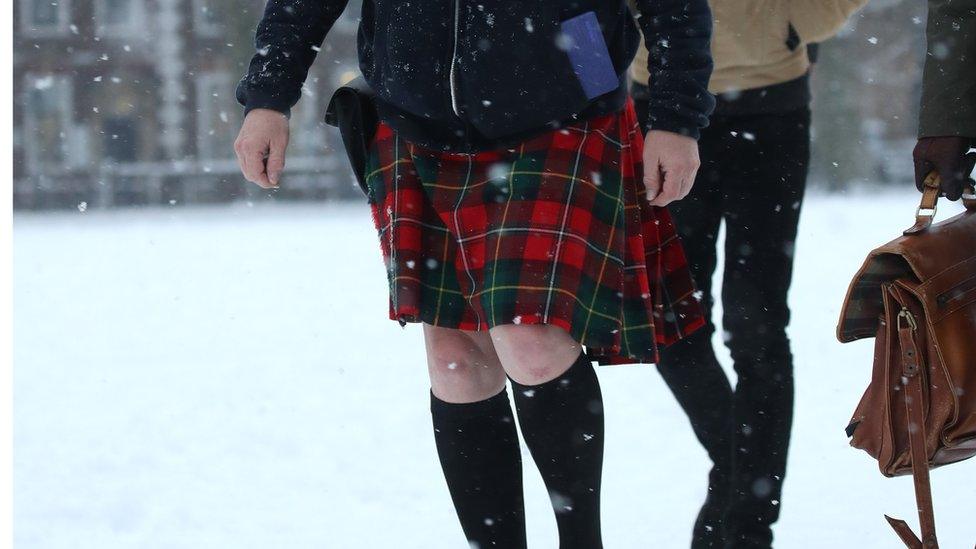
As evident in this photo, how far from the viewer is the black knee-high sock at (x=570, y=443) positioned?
5.71ft

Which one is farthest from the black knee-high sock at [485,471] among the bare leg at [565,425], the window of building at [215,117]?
the window of building at [215,117]

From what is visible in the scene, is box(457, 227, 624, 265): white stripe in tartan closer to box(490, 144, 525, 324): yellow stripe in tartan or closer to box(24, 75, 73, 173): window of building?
box(490, 144, 525, 324): yellow stripe in tartan

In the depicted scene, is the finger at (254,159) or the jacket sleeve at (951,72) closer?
the jacket sleeve at (951,72)

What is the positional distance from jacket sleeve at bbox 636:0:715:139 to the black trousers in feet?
1.96

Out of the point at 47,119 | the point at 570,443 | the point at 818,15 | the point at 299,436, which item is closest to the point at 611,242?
the point at 570,443

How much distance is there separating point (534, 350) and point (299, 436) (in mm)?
2430

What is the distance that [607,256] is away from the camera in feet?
5.84

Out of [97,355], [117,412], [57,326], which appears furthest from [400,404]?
[57,326]

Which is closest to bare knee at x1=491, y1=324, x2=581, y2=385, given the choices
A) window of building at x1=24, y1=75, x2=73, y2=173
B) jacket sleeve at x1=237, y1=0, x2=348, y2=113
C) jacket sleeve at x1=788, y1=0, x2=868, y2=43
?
jacket sleeve at x1=237, y1=0, x2=348, y2=113

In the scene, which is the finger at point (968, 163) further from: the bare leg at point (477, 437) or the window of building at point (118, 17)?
the window of building at point (118, 17)

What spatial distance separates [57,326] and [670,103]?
6.04 metres

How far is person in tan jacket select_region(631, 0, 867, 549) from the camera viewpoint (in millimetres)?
2367

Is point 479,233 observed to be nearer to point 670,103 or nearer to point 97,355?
point 670,103

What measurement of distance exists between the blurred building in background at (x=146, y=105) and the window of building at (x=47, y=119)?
2 centimetres
